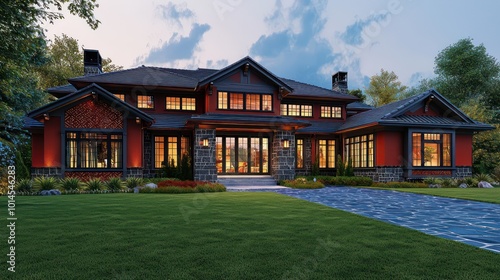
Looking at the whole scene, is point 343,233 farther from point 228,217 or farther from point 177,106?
point 177,106

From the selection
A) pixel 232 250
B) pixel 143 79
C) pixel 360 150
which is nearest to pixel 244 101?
pixel 143 79

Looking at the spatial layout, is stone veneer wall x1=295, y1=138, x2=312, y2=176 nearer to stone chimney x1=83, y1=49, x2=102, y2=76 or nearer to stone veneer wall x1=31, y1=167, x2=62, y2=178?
stone veneer wall x1=31, y1=167, x2=62, y2=178

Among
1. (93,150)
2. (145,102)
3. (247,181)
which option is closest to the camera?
(93,150)

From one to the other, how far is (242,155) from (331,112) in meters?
8.08

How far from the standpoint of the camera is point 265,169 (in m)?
19.7

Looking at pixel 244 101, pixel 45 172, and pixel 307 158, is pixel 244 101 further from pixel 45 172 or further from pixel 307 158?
pixel 45 172

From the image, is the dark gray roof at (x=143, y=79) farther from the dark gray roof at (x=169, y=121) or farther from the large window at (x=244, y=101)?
the large window at (x=244, y=101)

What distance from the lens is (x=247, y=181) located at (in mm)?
18281

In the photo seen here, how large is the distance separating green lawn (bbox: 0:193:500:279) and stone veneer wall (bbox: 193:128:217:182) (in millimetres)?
10058

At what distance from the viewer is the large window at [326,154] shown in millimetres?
22141

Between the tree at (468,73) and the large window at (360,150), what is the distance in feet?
71.8

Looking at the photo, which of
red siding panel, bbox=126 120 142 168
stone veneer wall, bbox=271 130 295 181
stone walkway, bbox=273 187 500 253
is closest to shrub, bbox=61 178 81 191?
red siding panel, bbox=126 120 142 168

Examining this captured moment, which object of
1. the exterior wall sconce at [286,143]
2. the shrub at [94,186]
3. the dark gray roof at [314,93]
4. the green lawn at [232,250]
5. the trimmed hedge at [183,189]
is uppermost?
the dark gray roof at [314,93]

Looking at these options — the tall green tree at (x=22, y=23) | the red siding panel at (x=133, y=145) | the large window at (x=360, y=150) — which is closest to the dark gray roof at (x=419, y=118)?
the large window at (x=360, y=150)
